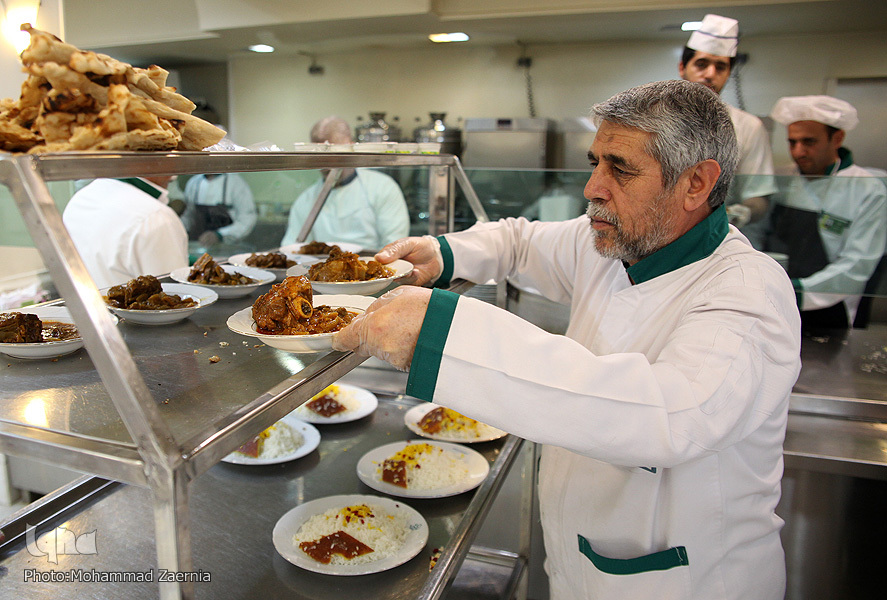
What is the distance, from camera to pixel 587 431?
3.25ft

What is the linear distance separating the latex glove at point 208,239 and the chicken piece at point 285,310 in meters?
4.08

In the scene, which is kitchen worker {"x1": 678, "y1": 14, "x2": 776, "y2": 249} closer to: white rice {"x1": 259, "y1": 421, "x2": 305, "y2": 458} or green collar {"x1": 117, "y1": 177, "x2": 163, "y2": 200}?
white rice {"x1": 259, "y1": 421, "x2": 305, "y2": 458}

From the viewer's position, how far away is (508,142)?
19.6 ft

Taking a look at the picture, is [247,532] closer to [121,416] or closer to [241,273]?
[241,273]

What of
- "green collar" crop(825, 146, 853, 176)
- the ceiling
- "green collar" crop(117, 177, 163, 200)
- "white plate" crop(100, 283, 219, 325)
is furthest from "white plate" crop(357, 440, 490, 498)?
the ceiling

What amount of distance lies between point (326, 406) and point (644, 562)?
4.02 ft

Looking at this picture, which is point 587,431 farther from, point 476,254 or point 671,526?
point 476,254

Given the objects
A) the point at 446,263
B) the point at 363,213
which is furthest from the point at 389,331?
the point at 363,213

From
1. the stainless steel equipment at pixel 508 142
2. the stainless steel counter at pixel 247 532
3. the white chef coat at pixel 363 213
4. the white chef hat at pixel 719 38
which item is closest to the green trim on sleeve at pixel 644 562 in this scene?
the stainless steel counter at pixel 247 532

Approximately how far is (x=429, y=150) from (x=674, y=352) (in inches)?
44.7

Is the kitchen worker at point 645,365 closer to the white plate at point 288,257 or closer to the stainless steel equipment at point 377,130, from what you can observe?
the white plate at point 288,257

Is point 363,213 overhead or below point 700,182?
below

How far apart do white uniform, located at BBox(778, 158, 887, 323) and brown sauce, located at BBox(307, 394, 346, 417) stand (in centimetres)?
185

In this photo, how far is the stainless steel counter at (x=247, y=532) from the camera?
1380mm
